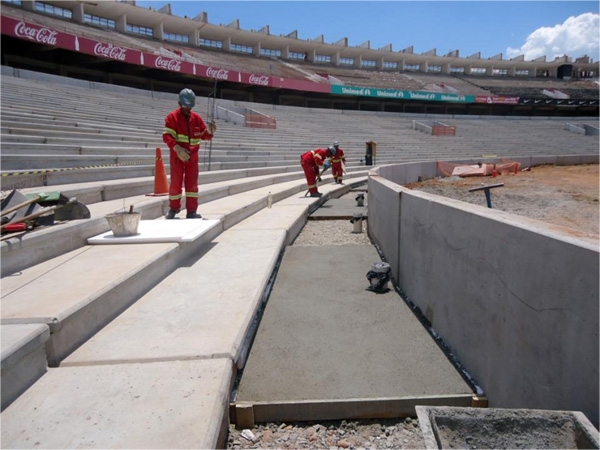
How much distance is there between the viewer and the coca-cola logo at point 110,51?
2561 cm

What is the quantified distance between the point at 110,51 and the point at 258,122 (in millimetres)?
10956

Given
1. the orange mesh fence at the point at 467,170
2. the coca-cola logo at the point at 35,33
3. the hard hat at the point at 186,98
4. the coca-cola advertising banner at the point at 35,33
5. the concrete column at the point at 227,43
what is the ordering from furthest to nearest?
1. the concrete column at the point at 227,43
2. the coca-cola logo at the point at 35,33
3. the coca-cola advertising banner at the point at 35,33
4. the orange mesh fence at the point at 467,170
5. the hard hat at the point at 186,98

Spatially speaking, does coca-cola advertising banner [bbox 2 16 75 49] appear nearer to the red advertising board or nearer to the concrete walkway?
the concrete walkway

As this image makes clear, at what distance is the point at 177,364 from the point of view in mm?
2234

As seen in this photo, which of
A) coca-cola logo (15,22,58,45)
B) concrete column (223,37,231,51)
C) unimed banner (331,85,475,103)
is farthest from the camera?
concrete column (223,37,231,51)

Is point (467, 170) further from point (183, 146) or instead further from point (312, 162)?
point (183, 146)

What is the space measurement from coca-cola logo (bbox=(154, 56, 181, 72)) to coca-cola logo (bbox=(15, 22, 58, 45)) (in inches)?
278

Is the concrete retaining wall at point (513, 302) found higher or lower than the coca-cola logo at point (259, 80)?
lower

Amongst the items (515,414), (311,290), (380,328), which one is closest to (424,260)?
(380,328)

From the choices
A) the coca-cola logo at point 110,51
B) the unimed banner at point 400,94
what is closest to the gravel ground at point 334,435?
the coca-cola logo at point 110,51

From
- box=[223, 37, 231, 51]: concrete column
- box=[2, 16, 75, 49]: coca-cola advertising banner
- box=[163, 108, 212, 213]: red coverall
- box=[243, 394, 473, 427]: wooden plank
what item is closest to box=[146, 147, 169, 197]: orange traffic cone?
box=[163, 108, 212, 213]: red coverall

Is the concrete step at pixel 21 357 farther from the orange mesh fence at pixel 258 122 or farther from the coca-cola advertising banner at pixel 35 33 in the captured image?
the coca-cola advertising banner at pixel 35 33

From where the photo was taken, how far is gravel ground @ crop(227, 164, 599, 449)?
7.14 feet

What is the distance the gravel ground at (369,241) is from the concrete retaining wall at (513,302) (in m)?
0.64
